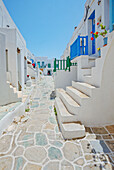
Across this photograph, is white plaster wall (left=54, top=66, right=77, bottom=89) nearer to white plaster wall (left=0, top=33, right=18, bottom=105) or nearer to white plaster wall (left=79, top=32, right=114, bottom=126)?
white plaster wall (left=0, top=33, right=18, bottom=105)

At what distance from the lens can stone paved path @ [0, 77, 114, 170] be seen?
2.17 metres

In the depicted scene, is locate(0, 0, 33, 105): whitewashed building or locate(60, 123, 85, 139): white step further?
locate(0, 0, 33, 105): whitewashed building

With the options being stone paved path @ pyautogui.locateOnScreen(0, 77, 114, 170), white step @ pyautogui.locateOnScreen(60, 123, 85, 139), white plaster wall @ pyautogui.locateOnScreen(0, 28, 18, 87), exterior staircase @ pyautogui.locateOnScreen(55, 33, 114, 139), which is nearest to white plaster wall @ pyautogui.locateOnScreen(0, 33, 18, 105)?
white plaster wall @ pyautogui.locateOnScreen(0, 28, 18, 87)

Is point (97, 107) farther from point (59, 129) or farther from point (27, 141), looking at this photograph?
point (27, 141)

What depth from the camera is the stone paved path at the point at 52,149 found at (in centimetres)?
217

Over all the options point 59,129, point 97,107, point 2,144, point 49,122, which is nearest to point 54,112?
point 49,122

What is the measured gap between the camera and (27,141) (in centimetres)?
290

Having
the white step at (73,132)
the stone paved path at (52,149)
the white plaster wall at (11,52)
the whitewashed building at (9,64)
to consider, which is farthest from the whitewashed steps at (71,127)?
the white plaster wall at (11,52)

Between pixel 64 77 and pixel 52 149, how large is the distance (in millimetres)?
5503

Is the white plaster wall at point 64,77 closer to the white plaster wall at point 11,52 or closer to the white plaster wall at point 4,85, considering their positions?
the white plaster wall at point 11,52

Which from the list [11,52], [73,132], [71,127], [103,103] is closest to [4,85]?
[11,52]

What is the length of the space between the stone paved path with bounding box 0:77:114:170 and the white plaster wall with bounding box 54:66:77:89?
431cm

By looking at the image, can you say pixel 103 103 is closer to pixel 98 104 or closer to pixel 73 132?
pixel 98 104

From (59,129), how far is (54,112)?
58.5 inches
